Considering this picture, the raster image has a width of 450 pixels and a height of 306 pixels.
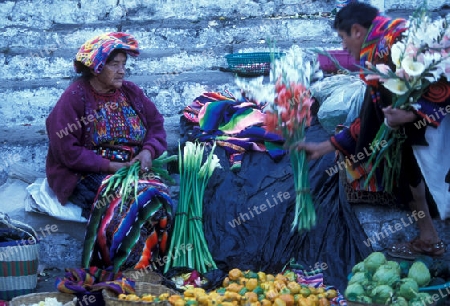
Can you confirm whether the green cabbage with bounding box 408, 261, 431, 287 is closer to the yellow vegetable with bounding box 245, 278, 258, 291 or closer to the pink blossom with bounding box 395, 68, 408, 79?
the yellow vegetable with bounding box 245, 278, 258, 291

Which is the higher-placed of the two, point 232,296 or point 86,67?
point 86,67

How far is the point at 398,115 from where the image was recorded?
3.98 metres

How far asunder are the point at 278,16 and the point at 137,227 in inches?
154

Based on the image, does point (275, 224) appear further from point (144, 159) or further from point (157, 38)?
point (157, 38)

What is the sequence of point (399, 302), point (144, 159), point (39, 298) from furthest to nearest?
point (144, 159) < point (39, 298) < point (399, 302)

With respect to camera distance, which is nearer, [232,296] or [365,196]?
[232,296]

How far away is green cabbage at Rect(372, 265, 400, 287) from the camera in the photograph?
3.76 metres

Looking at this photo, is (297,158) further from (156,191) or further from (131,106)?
(131,106)

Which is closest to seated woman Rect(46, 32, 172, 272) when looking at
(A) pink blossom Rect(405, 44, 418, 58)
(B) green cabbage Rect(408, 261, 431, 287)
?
(B) green cabbage Rect(408, 261, 431, 287)

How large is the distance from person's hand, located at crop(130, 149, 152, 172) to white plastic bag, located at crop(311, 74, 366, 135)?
4.15 feet

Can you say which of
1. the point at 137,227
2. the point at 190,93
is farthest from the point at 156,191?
the point at 190,93

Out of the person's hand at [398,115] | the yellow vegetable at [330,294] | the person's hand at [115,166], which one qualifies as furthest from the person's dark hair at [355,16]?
the person's hand at [115,166]

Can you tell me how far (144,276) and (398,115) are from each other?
1.81 metres

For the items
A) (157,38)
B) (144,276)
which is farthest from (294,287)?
(157,38)
